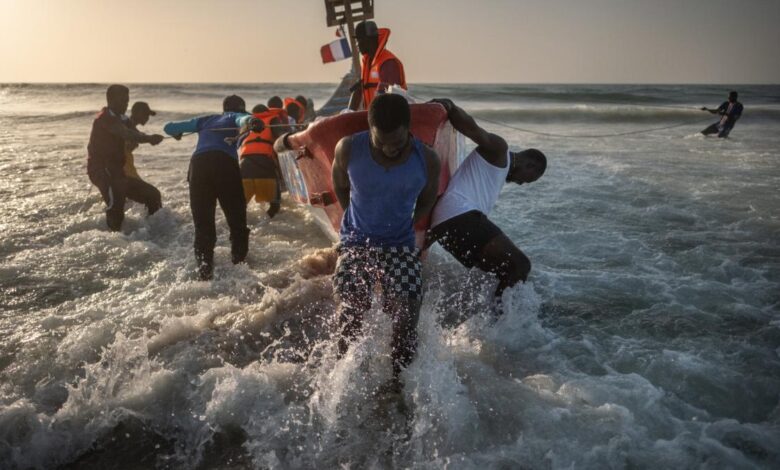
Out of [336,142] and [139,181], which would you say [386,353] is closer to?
[336,142]

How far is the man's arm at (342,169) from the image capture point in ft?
8.99

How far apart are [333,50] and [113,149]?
4.53 m

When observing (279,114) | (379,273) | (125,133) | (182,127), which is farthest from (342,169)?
(279,114)

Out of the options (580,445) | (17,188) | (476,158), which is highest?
(476,158)

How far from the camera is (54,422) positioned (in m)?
2.68

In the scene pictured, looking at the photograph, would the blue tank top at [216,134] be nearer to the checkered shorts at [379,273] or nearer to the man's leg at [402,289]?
the checkered shorts at [379,273]

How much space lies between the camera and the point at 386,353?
10.4ft

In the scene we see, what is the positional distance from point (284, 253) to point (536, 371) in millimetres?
3330

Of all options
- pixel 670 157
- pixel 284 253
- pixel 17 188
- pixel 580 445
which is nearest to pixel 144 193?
pixel 284 253

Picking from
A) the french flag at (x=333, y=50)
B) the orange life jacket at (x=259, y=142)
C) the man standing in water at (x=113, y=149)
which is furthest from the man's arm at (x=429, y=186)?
the french flag at (x=333, y=50)

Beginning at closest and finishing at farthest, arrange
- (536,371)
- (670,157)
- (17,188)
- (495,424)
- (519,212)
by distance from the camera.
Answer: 1. (495,424)
2. (536,371)
3. (519,212)
4. (17,188)
5. (670,157)

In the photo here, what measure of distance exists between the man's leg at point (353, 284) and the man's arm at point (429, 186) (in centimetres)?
40

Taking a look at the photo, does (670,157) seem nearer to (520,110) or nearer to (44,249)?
(44,249)

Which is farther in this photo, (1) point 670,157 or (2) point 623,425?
(1) point 670,157
